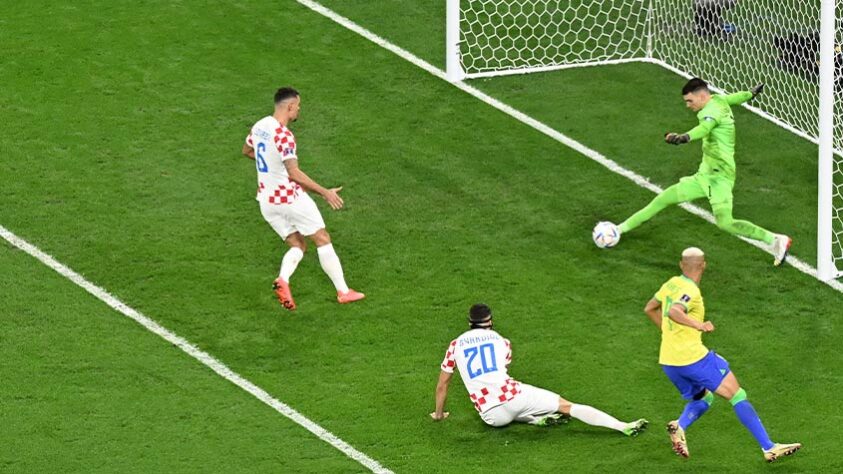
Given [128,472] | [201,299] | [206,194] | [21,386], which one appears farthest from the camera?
[206,194]

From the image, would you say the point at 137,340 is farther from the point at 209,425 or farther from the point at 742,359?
the point at 742,359

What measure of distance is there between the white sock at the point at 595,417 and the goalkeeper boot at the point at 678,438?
22.0 inches

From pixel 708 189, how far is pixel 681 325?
376cm

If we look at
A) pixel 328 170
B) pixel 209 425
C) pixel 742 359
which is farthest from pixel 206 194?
pixel 742 359

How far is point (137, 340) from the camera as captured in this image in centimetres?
1775

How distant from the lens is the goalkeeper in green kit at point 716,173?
18516 millimetres

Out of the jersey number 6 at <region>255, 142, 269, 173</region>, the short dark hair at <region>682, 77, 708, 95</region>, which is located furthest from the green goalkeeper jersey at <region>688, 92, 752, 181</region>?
the jersey number 6 at <region>255, 142, 269, 173</region>

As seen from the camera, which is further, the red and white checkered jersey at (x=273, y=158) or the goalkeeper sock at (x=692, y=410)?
the red and white checkered jersey at (x=273, y=158)

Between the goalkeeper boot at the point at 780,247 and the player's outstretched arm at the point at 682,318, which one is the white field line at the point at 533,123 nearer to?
the goalkeeper boot at the point at 780,247

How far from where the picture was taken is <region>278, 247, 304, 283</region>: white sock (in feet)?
58.3

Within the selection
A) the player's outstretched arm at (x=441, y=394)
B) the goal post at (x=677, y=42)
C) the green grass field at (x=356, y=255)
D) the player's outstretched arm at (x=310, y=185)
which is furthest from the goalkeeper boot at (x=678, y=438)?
the goal post at (x=677, y=42)

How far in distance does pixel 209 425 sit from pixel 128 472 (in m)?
0.98

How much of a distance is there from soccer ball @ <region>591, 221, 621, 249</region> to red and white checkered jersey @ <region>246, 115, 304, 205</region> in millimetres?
3229

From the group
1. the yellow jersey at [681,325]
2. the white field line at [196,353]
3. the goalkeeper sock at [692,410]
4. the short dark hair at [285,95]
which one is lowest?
the white field line at [196,353]
